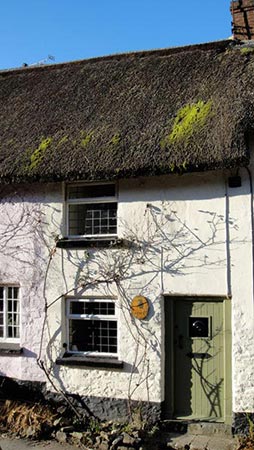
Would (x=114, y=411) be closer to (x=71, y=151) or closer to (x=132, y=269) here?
(x=132, y=269)

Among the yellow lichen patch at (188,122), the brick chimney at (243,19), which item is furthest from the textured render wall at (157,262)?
the brick chimney at (243,19)

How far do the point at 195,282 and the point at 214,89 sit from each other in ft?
11.6

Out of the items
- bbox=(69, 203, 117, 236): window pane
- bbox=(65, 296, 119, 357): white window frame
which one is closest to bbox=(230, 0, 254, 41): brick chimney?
bbox=(69, 203, 117, 236): window pane

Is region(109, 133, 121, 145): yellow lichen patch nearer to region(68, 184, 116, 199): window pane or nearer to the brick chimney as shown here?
region(68, 184, 116, 199): window pane

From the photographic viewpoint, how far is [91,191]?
944cm

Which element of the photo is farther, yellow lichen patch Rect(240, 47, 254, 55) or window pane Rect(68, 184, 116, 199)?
yellow lichen patch Rect(240, 47, 254, 55)

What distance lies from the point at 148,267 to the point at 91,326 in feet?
5.16

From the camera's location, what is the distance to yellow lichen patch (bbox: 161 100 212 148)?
27.7ft

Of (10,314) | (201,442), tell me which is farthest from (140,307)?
(10,314)

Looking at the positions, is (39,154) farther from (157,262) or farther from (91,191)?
(157,262)

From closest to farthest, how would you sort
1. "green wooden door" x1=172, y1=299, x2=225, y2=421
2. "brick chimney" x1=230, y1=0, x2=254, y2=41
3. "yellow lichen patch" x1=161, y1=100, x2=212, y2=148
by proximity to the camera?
"green wooden door" x1=172, y1=299, x2=225, y2=421 → "yellow lichen patch" x1=161, y1=100, x2=212, y2=148 → "brick chimney" x1=230, y1=0, x2=254, y2=41

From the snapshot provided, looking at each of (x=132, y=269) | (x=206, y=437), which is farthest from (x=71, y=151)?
(x=206, y=437)

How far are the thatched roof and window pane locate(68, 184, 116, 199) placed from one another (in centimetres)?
62

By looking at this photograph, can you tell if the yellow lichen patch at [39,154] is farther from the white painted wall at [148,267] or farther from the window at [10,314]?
the window at [10,314]
